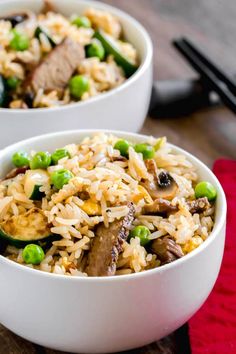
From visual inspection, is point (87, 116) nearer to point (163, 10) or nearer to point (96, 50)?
point (96, 50)

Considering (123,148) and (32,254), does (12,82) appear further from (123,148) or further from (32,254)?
(32,254)

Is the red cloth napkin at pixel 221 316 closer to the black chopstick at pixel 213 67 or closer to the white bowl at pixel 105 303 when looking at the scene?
the white bowl at pixel 105 303

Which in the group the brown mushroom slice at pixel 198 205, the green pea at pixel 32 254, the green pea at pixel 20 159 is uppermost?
the brown mushroom slice at pixel 198 205

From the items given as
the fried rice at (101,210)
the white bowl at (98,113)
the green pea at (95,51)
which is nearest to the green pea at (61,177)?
the fried rice at (101,210)

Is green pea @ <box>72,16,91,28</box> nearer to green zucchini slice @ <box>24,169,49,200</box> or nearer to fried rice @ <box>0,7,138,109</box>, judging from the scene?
fried rice @ <box>0,7,138,109</box>

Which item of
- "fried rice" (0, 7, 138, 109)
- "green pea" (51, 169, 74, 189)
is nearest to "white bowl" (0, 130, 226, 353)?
"green pea" (51, 169, 74, 189)

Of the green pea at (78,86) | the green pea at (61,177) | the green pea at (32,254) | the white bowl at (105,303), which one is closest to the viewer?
the white bowl at (105,303)
